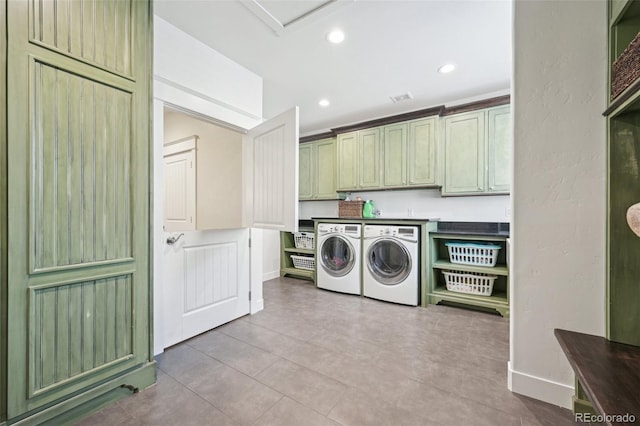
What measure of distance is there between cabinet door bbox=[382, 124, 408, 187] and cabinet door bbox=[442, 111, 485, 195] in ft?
1.73

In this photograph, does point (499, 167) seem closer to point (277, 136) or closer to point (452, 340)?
point (452, 340)

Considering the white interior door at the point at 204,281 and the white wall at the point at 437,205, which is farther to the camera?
the white wall at the point at 437,205

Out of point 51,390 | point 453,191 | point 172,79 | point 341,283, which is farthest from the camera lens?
point 341,283

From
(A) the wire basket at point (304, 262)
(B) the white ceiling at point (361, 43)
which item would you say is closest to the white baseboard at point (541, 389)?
(B) the white ceiling at point (361, 43)

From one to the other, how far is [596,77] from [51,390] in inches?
125

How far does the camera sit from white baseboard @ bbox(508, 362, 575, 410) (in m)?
1.45

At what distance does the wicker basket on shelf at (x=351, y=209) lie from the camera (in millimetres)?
3968

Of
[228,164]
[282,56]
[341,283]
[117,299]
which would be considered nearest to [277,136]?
[282,56]

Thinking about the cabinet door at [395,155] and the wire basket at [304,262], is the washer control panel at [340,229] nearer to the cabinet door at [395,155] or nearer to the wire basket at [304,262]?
the wire basket at [304,262]

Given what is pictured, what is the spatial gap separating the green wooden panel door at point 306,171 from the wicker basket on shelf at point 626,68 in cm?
377

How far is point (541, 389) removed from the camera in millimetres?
1513

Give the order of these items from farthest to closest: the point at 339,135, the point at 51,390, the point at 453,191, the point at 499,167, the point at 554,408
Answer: the point at 339,135 → the point at 453,191 → the point at 499,167 → the point at 554,408 → the point at 51,390

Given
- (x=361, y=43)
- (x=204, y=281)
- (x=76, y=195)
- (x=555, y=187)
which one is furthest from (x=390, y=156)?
(x=76, y=195)

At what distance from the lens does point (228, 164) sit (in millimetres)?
3154
